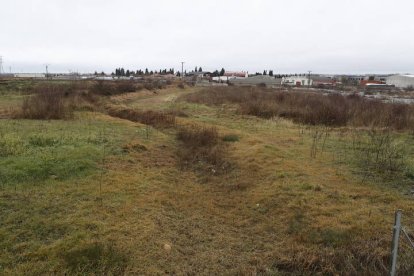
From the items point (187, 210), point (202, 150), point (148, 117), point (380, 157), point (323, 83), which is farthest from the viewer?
point (323, 83)

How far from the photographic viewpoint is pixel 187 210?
5.83 m

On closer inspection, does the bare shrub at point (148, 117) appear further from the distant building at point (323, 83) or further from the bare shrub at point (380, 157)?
the distant building at point (323, 83)

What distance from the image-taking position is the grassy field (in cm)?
416

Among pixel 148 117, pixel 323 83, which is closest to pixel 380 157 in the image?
pixel 148 117

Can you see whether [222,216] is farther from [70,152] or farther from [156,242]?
[70,152]

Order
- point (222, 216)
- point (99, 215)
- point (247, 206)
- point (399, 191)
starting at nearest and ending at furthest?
point (99, 215) < point (222, 216) < point (247, 206) < point (399, 191)

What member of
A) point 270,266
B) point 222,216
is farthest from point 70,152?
point 270,266

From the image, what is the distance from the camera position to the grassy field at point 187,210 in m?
4.16

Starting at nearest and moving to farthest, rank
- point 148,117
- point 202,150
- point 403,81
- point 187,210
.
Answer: point 187,210 < point 202,150 < point 148,117 < point 403,81

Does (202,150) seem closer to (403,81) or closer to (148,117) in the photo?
(148,117)

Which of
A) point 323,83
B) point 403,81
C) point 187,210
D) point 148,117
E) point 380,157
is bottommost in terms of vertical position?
point 187,210

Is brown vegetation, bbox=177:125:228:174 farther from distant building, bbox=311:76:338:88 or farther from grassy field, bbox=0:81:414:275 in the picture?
distant building, bbox=311:76:338:88

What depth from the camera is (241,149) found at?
990cm

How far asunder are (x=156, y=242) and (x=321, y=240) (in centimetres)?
233
